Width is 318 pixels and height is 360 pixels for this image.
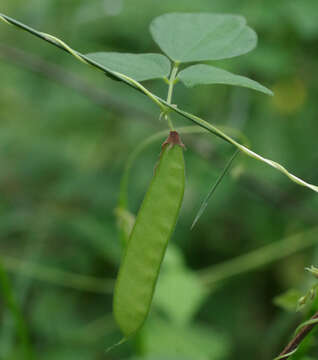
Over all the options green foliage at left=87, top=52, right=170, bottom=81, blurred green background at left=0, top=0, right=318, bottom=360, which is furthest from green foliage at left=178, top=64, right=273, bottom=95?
blurred green background at left=0, top=0, right=318, bottom=360

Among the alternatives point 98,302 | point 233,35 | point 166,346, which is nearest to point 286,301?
point 233,35

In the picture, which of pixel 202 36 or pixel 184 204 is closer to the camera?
pixel 202 36

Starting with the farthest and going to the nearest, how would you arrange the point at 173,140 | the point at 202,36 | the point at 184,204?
the point at 184,204, the point at 202,36, the point at 173,140

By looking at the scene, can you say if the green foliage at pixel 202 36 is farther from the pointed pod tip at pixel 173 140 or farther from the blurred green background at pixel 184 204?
the blurred green background at pixel 184 204

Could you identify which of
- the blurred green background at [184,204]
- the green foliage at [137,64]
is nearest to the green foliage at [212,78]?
the green foliage at [137,64]

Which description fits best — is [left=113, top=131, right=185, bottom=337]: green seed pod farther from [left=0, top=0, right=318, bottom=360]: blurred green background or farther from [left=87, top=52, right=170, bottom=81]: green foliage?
[left=0, top=0, right=318, bottom=360]: blurred green background

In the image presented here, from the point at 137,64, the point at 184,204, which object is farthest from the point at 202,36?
the point at 184,204

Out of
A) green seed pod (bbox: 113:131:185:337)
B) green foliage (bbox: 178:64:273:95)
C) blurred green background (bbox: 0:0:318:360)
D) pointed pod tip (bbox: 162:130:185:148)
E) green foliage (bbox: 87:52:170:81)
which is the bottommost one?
blurred green background (bbox: 0:0:318:360)

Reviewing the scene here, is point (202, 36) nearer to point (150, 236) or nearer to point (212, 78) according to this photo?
point (212, 78)
